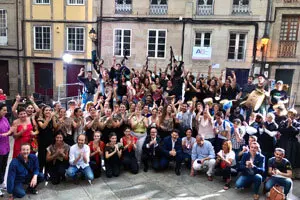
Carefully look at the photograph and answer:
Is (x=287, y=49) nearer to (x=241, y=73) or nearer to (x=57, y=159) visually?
(x=241, y=73)

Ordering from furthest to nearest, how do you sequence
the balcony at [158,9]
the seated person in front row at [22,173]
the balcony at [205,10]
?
the balcony at [158,9], the balcony at [205,10], the seated person in front row at [22,173]

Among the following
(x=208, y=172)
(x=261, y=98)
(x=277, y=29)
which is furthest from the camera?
(x=277, y=29)

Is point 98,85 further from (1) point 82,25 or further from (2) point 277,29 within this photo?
(2) point 277,29

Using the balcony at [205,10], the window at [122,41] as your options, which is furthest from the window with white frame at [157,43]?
the balcony at [205,10]

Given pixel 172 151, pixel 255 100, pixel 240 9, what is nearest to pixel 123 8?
pixel 240 9

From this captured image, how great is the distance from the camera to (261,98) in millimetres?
7734

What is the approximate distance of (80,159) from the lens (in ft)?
18.8

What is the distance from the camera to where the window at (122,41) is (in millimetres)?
16250

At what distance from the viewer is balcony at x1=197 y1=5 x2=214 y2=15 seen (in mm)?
15062

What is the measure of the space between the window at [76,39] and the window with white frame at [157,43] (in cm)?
450

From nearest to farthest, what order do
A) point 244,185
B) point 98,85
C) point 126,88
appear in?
point 244,185 < point 126,88 < point 98,85

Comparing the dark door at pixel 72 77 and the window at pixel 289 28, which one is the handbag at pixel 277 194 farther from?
the dark door at pixel 72 77

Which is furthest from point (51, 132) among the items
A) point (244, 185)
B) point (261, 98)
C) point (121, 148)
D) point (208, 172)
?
point (261, 98)

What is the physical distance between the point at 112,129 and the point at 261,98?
444cm
